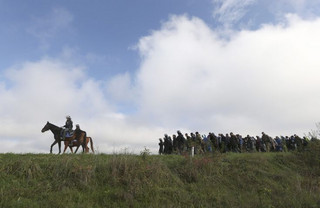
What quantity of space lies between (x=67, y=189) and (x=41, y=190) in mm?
853

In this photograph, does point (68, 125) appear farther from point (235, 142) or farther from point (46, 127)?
point (235, 142)

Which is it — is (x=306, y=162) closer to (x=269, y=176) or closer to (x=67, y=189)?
(x=269, y=176)

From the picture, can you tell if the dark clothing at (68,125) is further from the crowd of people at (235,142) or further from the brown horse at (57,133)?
the crowd of people at (235,142)

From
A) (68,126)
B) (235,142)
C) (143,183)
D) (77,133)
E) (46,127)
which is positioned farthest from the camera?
(235,142)

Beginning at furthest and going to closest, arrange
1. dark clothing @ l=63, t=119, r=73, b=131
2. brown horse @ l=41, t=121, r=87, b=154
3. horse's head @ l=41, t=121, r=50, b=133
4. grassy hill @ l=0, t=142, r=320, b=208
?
horse's head @ l=41, t=121, r=50, b=133 < dark clothing @ l=63, t=119, r=73, b=131 < brown horse @ l=41, t=121, r=87, b=154 < grassy hill @ l=0, t=142, r=320, b=208

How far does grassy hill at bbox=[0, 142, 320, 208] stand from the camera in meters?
8.70

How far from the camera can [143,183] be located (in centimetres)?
1032

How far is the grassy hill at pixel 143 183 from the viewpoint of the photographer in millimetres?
8703

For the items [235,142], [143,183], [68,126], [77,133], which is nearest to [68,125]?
[68,126]

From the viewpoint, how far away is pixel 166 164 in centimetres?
1255

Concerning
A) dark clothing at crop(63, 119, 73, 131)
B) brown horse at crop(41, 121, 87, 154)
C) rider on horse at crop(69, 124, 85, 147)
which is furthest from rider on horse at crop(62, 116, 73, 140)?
rider on horse at crop(69, 124, 85, 147)

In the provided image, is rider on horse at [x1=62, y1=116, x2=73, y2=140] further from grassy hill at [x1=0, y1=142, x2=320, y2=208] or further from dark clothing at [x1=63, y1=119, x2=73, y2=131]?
grassy hill at [x1=0, y1=142, x2=320, y2=208]

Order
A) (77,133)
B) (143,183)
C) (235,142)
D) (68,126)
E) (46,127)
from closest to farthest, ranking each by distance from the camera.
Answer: (143,183)
(68,126)
(77,133)
(46,127)
(235,142)

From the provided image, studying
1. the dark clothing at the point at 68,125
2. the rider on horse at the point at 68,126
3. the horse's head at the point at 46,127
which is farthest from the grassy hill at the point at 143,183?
the horse's head at the point at 46,127
